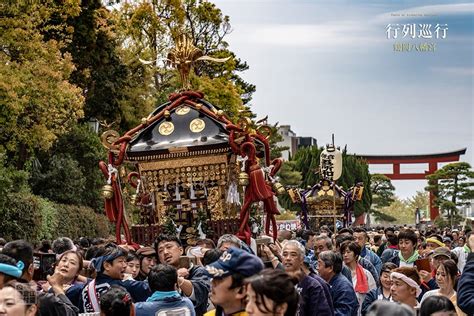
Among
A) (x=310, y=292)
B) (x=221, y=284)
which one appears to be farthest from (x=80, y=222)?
(x=221, y=284)

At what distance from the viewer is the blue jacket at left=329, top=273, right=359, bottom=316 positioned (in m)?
9.90

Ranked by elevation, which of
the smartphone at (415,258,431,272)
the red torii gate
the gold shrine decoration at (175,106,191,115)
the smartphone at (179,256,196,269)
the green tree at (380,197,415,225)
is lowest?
the green tree at (380,197,415,225)

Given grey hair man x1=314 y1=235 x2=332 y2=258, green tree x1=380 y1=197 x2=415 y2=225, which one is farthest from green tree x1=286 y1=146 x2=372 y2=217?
green tree x1=380 y1=197 x2=415 y2=225

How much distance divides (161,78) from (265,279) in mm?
40559

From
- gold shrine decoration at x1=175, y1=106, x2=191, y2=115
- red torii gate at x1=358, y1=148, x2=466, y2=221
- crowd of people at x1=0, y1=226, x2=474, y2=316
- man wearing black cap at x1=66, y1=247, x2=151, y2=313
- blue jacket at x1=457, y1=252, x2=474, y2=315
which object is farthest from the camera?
red torii gate at x1=358, y1=148, x2=466, y2=221

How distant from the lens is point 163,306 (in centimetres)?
766

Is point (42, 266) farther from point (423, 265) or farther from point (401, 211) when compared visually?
point (401, 211)

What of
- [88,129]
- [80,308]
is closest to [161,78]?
[88,129]

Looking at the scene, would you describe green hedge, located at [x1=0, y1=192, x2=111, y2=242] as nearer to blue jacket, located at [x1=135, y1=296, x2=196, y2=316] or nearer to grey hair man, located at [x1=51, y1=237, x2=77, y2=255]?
grey hair man, located at [x1=51, y1=237, x2=77, y2=255]

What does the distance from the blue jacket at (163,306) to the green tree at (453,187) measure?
70.8 m

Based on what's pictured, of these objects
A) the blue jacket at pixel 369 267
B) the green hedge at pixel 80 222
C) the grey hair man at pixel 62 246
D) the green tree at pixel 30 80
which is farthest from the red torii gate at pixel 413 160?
the grey hair man at pixel 62 246

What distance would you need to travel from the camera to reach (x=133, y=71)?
37.4m

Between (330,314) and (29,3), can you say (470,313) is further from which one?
(29,3)

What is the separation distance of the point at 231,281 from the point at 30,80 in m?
18.3
